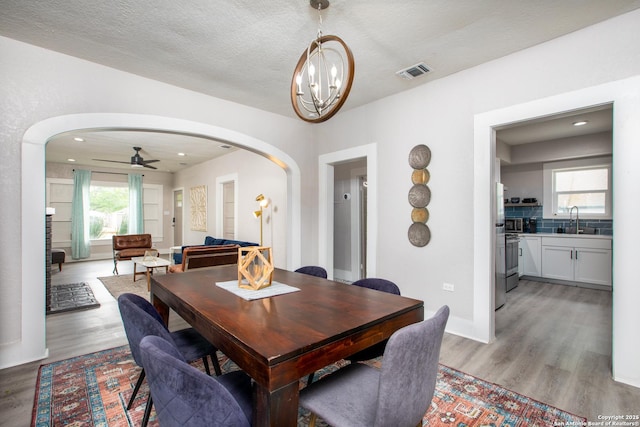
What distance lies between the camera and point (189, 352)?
1.79 meters

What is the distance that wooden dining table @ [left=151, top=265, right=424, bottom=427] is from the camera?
1.03m

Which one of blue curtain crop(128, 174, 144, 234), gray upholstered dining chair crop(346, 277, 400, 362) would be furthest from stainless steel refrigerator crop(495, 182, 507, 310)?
blue curtain crop(128, 174, 144, 234)

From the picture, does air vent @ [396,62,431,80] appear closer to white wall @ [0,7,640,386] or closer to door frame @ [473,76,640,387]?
A: white wall @ [0,7,640,386]

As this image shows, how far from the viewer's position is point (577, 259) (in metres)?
5.05

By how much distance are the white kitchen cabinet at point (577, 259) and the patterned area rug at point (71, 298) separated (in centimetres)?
741

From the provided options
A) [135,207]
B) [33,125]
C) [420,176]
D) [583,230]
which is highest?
[33,125]

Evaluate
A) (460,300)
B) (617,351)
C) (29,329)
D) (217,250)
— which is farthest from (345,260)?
(29,329)

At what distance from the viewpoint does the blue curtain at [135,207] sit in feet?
29.3

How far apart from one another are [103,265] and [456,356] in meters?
8.34

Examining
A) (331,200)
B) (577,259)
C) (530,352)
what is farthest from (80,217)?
(577,259)

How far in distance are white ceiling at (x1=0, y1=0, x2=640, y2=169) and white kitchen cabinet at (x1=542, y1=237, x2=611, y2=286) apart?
4135 millimetres

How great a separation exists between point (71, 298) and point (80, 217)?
15.8 ft

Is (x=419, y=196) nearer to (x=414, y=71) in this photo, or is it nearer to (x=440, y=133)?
(x=440, y=133)

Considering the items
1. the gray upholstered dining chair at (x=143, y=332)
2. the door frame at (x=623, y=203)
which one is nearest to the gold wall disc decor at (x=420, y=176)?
the door frame at (x=623, y=203)
